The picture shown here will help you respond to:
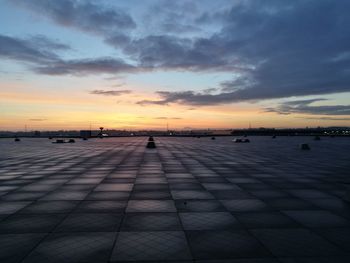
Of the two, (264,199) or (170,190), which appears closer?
(264,199)

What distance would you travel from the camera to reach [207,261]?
7273mm

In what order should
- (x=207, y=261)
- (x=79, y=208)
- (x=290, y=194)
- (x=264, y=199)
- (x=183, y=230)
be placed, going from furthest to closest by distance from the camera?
(x=290, y=194), (x=264, y=199), (x=79, y=208), (x=183, y=230), (x=207, y=261)

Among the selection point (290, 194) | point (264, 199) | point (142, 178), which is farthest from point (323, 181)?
point (142, 178)

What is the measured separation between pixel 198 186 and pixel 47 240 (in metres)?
9.18

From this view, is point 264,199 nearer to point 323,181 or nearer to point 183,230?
point 183,230

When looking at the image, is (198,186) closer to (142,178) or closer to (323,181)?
(142,178)

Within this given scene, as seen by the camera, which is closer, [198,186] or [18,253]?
[18,253]

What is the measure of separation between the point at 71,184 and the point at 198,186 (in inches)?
254

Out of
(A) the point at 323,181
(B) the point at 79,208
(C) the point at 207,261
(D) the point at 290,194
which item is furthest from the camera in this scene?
(A) the point at 323,181

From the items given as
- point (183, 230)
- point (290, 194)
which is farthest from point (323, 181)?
point (183, 230)

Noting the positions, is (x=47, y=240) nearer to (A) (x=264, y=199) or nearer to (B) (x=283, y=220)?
(B) (x=283, y=220)

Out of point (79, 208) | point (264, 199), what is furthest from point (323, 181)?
point (79, 208)

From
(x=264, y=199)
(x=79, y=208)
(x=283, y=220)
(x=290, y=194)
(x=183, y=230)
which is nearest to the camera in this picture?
(x=183, y=230)

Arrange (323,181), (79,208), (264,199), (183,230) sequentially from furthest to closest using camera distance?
(323,181), (264,199), (79,208), (183,230)
